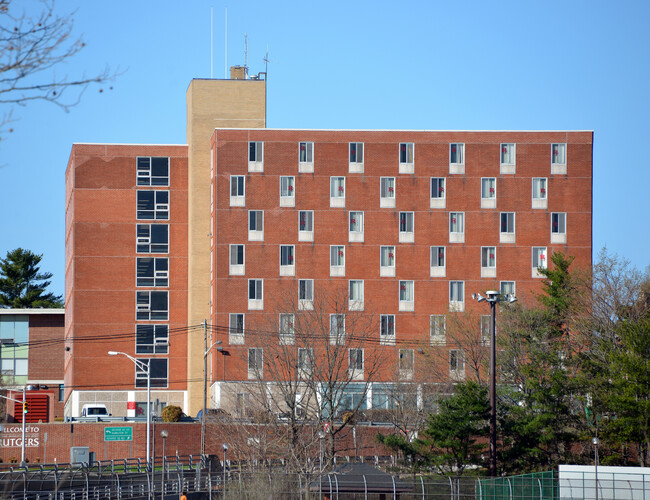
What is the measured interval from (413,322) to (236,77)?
96.5ft

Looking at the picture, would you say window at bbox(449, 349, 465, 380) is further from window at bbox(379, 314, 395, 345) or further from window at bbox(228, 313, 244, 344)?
window at bbox(228, 313, 244, 344)

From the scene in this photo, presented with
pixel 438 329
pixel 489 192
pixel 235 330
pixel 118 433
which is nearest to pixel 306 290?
pixel 235 330

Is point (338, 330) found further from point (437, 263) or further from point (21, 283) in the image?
point (21, 283)

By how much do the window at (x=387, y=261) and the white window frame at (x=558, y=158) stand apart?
14590mm

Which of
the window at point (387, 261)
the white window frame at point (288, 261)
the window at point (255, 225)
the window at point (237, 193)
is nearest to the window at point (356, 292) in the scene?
the window at point (387, 261)

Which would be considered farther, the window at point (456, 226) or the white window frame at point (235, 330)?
the window at point (456, 226)

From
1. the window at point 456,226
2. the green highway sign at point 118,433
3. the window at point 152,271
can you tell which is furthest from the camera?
the window at point 152,271

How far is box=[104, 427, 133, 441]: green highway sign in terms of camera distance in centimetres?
7919

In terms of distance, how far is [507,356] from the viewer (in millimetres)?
68000

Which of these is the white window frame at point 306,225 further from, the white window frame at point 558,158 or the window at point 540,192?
the white window frame at point 558,158

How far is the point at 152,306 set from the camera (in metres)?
93.8

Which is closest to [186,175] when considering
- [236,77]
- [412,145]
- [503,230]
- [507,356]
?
[236,77]

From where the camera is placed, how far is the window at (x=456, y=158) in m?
87.3

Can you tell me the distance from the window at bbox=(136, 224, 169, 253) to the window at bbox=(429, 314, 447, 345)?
2447 cm
